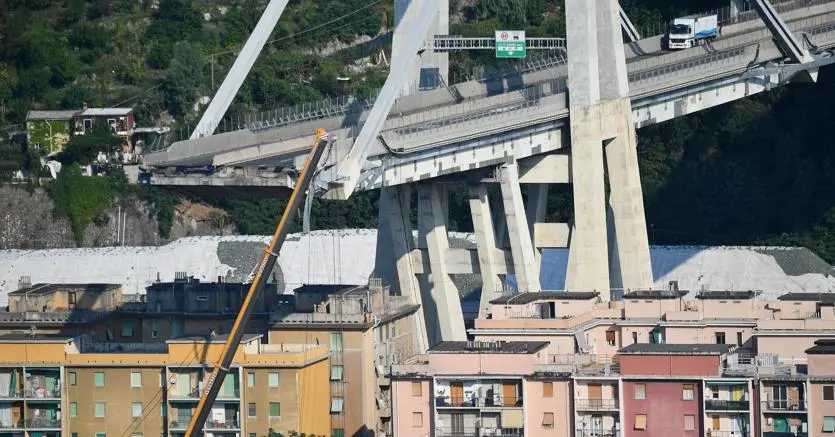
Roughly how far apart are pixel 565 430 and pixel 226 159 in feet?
48.4

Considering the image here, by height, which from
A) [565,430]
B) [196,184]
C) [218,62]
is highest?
[218,62]

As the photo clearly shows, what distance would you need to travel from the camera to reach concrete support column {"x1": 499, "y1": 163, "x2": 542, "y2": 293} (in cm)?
7106

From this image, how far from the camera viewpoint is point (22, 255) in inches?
3620

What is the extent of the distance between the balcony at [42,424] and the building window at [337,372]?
6.77 m

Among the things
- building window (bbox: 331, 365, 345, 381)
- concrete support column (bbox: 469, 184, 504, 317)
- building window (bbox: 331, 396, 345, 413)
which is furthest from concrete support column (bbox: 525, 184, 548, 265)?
building window (bbox: 331, 396, 345, 413)

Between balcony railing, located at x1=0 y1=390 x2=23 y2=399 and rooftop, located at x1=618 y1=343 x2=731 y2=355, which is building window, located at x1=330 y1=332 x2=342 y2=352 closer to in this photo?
balcony railing, located at x1=0 y1=390 x2=23 y2=399

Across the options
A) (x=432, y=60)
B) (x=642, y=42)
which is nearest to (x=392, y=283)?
(x=432, y=60)

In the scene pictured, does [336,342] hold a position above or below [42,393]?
above

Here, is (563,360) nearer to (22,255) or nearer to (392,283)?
(392,283)

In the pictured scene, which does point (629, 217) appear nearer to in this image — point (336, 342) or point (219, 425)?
point (336, 342)

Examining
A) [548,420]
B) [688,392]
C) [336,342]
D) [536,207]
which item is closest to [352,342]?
[336,342]

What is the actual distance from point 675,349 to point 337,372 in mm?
10851

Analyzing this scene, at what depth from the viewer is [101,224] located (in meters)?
98.3

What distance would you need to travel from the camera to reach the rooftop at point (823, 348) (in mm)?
52831
